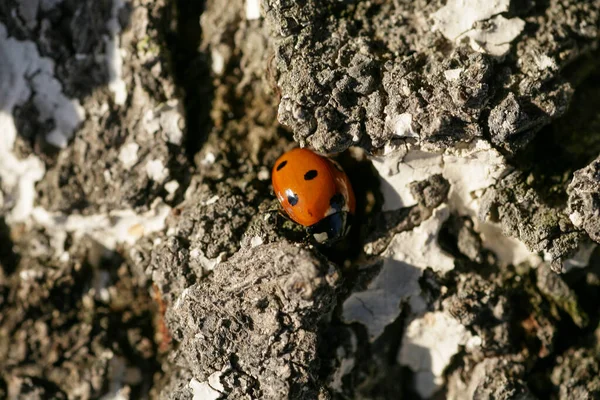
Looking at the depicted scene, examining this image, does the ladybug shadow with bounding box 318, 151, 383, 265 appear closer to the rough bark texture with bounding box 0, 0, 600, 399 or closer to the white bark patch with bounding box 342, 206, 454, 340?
the rough bark texture with bounding box 0, 0, 600, 399

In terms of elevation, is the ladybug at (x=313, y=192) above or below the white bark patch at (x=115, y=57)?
below

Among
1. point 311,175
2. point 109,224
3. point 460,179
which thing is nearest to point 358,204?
point 311,175

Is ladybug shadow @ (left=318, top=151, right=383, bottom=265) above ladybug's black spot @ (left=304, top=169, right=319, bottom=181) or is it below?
below

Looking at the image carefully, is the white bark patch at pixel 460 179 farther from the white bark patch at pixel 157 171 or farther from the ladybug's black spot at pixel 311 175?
the white bark patch at pixel 157 171

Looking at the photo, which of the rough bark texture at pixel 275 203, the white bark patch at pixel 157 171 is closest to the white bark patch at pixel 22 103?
the rough bark texture at pixel 275 203

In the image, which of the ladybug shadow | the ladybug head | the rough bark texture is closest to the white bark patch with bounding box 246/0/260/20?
the rough bark texture

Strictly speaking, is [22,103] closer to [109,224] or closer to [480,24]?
[109,224]
